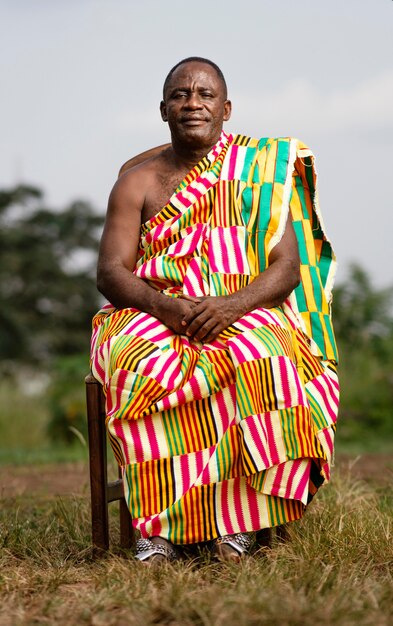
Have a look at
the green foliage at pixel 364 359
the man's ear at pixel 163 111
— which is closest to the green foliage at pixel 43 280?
the green foliage at pixel 364 359

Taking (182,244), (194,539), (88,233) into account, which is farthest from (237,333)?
(88,233)

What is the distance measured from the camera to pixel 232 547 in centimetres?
354

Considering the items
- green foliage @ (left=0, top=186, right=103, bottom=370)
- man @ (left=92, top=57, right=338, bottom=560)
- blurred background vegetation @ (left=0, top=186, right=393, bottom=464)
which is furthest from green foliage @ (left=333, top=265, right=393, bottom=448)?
green foliage @ (left=0, top=186, right=103, bottom=370)

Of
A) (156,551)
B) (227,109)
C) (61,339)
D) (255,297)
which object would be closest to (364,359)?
(227,109)

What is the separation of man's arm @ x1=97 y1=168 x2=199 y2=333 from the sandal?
2.68 feet

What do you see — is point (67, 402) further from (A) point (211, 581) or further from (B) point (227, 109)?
(A) point (211, 581)

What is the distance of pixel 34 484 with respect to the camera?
6.30 meters

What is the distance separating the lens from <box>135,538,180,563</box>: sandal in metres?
3.47

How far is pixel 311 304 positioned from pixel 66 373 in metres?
7.16

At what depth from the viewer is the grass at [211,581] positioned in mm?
2645

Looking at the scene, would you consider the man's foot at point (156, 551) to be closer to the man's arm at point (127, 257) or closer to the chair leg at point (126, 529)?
the chair leg at point (126, 529)

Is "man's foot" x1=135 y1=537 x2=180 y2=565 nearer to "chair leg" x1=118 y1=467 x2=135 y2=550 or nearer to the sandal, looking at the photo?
the sandal

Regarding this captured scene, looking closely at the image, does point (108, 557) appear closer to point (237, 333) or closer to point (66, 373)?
point (237, 333)

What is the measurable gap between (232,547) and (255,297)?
995 millimetres
